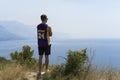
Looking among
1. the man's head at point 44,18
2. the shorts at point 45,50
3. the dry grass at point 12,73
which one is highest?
the man's head at point 44,18

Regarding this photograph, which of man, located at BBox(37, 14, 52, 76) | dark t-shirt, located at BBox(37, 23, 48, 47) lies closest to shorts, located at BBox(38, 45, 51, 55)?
man, located at BBox(37, 14, 52, 76)

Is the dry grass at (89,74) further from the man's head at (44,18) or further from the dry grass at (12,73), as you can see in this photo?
the man's head at (44,18)

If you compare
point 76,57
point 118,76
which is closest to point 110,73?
point 118,76

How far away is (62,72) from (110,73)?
128 centimetres

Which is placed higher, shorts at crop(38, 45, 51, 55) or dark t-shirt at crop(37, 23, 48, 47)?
dark t-shirt at crop(37, 23, 48, 47)

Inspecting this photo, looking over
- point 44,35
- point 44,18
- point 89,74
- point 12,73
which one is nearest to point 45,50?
point 44,35

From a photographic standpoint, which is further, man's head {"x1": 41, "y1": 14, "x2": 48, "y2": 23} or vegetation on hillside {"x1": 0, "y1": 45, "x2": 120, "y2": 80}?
man's head {"x1": 41, "y1": 14, "x2": 48, "y2": 23}

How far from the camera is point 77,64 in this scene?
33.4ft

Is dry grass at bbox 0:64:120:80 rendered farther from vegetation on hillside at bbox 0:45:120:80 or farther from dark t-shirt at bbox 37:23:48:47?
dark t-shirt at bbox 37:23:48:47

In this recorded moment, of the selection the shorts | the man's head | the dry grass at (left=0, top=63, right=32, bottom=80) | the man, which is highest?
the man's head

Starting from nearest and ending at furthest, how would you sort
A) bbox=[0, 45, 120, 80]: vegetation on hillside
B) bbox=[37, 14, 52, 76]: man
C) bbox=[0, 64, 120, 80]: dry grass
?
1. bbox=[0, 64, 120, 80]: dry grass
2. bbox=[0, 45, 120, 80]: vegetation on hillside
3. bbox=[37, 14, 52, 76]: man

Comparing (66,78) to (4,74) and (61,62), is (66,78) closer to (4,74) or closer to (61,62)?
(61,62)

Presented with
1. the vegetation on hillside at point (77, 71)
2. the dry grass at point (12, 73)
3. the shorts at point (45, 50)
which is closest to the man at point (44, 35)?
the shorts at point (45, 50)

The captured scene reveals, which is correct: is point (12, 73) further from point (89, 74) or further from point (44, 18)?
point (89, 74)
